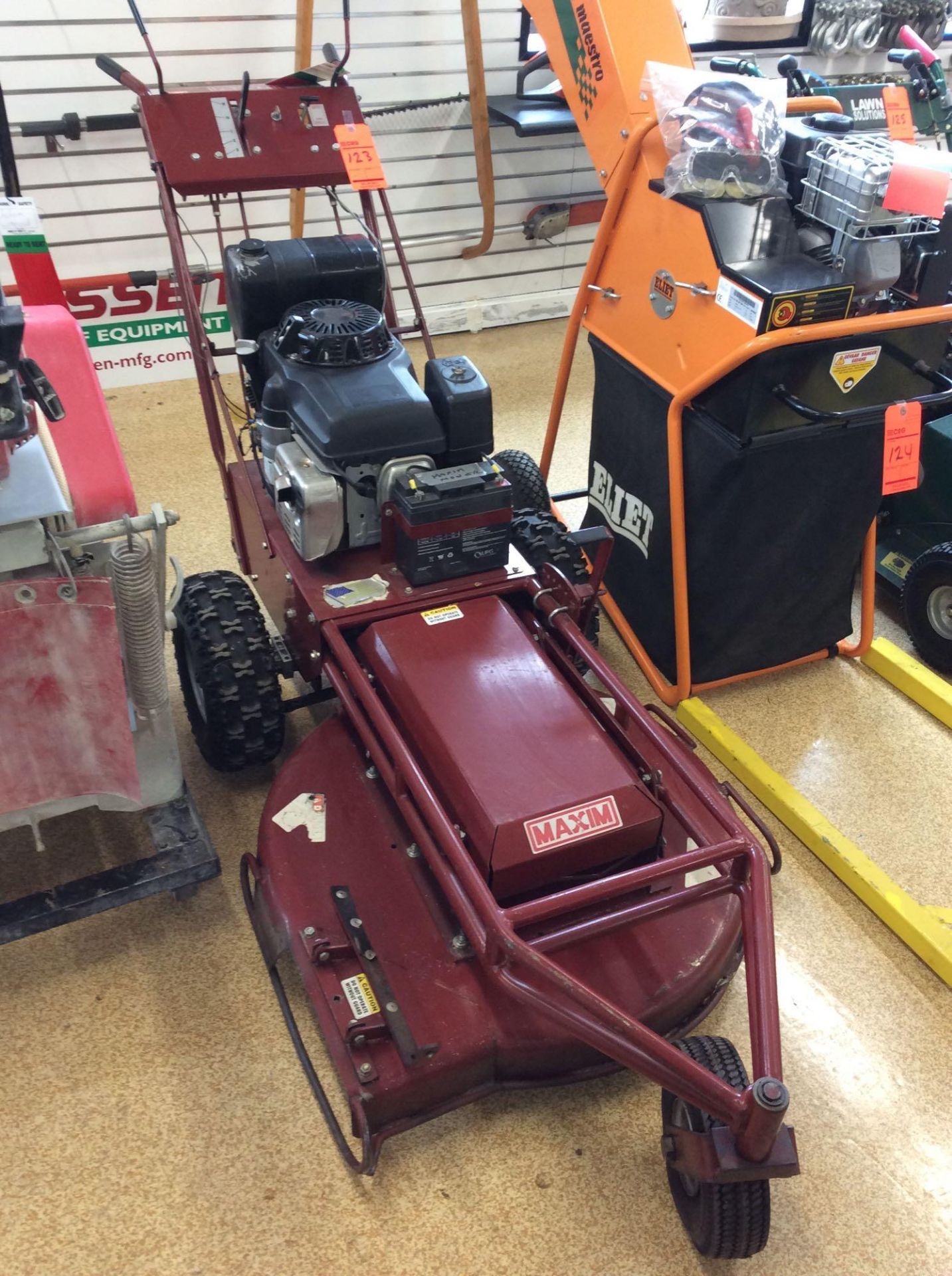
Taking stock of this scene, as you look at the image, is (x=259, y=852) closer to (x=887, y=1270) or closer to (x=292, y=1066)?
(x=292, y=1066)

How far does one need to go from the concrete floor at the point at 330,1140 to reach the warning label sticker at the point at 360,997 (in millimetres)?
265

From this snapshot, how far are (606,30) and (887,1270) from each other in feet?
7.76

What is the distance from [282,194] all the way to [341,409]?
7.53 feet

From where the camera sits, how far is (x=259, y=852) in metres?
1.67

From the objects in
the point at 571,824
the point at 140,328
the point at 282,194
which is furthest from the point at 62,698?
the point at 282,194

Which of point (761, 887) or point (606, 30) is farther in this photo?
point (606, 30)

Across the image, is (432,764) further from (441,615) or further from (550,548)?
(550,548)

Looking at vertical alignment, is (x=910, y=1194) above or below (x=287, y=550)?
below

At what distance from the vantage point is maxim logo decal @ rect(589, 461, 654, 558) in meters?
2.33

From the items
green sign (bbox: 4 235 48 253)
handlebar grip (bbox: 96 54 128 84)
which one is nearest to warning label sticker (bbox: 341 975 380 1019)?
green sign (bbox: 4 235 48 253)

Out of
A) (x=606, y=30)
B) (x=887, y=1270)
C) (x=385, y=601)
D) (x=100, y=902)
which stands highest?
(x=606, y=30)

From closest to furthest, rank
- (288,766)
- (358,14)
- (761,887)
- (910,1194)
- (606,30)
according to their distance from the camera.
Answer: (761,887) → (910,1194) → (288,766) → (606,30) → (358,14)

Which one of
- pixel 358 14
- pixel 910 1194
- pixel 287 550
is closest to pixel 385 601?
pixel 287 550

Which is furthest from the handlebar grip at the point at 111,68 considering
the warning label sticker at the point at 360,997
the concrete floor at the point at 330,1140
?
the warning label sticker at the point at 360,997
